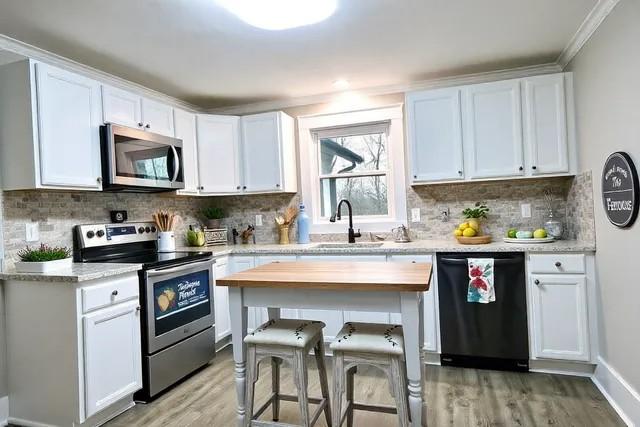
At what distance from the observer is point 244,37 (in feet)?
8.00

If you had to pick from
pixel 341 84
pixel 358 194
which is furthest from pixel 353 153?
pixel 341 84

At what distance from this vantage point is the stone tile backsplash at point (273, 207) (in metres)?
2.48

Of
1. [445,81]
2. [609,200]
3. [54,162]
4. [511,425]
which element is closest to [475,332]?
[511,425]

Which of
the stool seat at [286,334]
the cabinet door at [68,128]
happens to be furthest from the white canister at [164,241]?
the stool seat at [286,334]

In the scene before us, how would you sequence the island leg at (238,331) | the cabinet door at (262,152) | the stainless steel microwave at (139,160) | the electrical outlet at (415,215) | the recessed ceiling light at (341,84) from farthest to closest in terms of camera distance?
the cabinet door at (262,152)
the electrical outlet at (415,215)
the recessed ceiling light at (341,84)
the stainless steel microwave at (139,160)
the island leg at (238,331)

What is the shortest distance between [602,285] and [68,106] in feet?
11.7

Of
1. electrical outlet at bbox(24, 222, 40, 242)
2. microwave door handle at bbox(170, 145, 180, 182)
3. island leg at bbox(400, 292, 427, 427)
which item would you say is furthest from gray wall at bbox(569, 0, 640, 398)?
electrical outlet at bbox(24, 222, 40, 242)

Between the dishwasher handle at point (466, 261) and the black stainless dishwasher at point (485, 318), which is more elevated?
the dishwasher handle at point (466, 261)

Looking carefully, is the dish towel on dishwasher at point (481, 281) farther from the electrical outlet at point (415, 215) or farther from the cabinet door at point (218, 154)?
the cabinet door at point (218, 154)

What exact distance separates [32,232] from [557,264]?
11.4 ft

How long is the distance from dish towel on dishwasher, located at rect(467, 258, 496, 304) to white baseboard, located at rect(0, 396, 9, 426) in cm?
305

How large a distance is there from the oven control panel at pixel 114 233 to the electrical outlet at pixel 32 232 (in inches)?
9.7

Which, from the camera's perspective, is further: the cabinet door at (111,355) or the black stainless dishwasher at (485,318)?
the black stainless dishwasher at (485,318)

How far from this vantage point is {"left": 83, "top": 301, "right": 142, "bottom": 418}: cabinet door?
2143 mm
